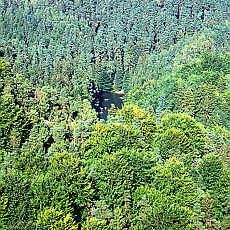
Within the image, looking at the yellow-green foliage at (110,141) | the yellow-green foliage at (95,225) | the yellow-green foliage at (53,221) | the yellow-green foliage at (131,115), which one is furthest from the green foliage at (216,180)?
the yellow-green foliage at (131,115)

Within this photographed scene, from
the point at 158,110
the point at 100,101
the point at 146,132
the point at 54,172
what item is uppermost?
the point at 54,172

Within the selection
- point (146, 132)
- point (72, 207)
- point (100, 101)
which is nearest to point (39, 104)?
point (146, 132)

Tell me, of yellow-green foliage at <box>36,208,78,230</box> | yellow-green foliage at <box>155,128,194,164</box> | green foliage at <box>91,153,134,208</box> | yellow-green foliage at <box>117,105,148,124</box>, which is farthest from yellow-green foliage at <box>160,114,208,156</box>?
yellow-green foliage at <box>36,208,78,230</box>

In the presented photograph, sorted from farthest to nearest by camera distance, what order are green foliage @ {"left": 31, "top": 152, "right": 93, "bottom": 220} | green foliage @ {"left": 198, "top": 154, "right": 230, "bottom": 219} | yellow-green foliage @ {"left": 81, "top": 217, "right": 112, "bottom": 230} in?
green foliage @ {"left": 198, "top": 154, "right": 230, "bottom": 219} < green foliage @ {"left": 31, "top": 152, "right": 93, "bottom": 220} < yellow-green foliage @ {"left": 81, "top": 217, "right": 112, "bottom": 230}

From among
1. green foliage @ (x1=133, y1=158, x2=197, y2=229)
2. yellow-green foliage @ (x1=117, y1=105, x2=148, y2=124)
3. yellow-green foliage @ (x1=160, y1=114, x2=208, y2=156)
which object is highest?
green foliage @ (x1=133, y1=158, x2=197, y2=229)

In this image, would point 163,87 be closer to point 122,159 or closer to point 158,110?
point 158,110

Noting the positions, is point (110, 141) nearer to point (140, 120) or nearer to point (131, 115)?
point (140, 120)

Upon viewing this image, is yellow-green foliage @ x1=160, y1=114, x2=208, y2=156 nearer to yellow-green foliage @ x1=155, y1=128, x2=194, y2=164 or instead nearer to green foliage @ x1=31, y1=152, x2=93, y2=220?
yellow-green foliage @ x1=155, y1=128, x2=194, y2=164

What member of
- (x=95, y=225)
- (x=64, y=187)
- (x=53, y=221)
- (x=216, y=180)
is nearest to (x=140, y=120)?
(x=216, y=180)
